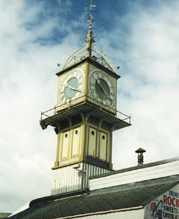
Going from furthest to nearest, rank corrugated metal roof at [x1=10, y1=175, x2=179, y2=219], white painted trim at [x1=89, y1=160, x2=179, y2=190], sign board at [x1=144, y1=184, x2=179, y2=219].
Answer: white painted trim at [x1=89, y1=160, x2=179, y2=190] < corrugated metal roof at [x1=10, y1=175, x2=179, y2=219] < sign board at [x1=144, y1=184, x2=179, y2=219]

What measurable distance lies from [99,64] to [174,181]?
55.2 ft

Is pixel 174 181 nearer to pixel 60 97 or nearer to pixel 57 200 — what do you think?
pixel 57 200

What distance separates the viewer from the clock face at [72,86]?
39.5 m

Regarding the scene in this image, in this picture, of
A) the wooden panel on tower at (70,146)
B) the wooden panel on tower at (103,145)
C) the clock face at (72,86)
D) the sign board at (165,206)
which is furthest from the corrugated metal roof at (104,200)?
the clock face at (72,86)

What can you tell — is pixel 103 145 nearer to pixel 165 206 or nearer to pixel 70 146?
pixel 70 146

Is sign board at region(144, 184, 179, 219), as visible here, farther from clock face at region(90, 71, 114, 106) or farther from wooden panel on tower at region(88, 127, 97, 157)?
A: clock face at region(90, 71, 114, 106)

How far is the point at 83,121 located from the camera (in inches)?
1495

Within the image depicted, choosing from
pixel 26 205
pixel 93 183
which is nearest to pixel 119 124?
pixel 93 183

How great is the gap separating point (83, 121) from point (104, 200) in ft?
38.4

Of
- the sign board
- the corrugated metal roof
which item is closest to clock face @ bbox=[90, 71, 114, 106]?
the corrugated metal roof

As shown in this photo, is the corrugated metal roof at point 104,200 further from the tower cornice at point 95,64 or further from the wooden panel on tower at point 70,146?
the tower cornice at point 95,64

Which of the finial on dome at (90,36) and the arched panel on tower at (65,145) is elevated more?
the finial on dome at (90,36)

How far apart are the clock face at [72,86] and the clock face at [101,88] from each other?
46.4 inches

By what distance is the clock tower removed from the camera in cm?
3691
